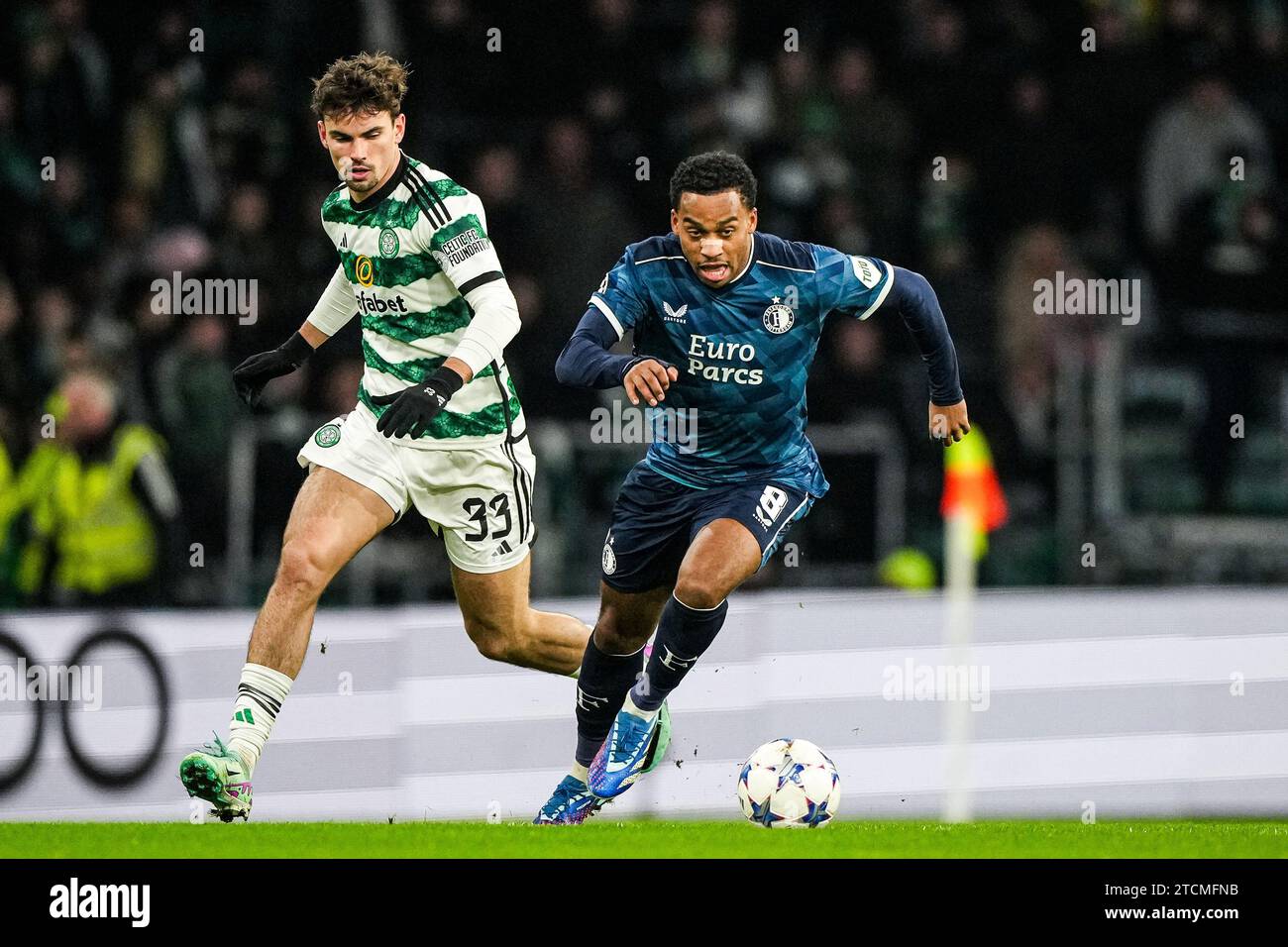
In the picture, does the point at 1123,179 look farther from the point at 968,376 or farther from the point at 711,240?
the point at 711,240

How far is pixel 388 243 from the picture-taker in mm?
7066

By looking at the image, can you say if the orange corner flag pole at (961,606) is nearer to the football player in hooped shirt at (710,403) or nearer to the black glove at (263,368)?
the football player in hooped shirt at (710,403)

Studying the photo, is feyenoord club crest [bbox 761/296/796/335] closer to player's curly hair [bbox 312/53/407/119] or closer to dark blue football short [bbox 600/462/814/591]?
dark blue football short [bbox 600/462/814/591]

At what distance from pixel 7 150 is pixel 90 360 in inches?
78.7

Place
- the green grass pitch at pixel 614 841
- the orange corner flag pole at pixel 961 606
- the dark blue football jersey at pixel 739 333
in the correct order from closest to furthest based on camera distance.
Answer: the green grass pitch at pixel 614 841 < the dark blue football jersey at pixel 739 333 < the orange corner flag pole at pixel 961 606

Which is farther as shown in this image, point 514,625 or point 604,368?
point 514,625

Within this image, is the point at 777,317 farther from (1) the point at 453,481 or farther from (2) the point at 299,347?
(2) the point at 299,347

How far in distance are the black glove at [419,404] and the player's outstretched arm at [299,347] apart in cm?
109

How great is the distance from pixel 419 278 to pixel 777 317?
4.07ft

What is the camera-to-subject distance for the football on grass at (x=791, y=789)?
721cm

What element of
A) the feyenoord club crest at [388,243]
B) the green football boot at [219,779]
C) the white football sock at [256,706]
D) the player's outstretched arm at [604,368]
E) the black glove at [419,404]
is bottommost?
the green football boot at [219,779]

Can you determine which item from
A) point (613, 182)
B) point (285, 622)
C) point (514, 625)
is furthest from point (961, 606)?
point (613, 182)

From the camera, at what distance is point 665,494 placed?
7.32 m

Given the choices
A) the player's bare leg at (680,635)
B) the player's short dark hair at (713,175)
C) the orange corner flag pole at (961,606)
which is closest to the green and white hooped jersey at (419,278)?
the player's short dark hair at (713,175)
